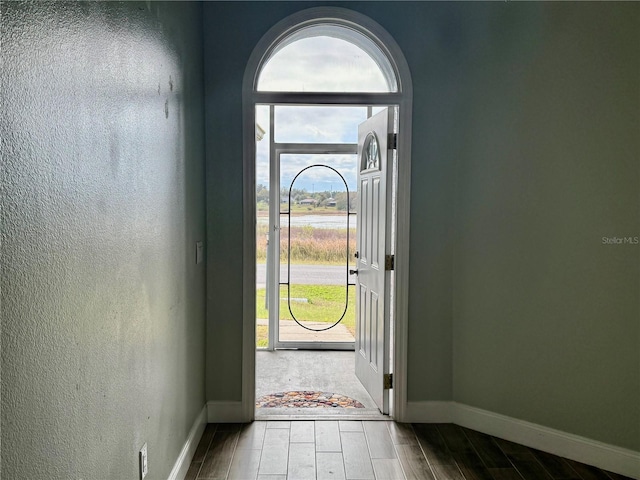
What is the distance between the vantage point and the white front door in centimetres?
318

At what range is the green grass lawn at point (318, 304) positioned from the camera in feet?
15.5

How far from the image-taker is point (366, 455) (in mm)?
2680

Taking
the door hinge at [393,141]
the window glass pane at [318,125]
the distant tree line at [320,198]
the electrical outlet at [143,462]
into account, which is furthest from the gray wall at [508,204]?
the distant tree line at [320,198]

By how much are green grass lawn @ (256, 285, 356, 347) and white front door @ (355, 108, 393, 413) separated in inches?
34.2

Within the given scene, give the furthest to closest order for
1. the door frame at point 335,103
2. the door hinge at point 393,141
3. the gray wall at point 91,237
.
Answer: the door hinge at point 393,141 → the door frame at point 335,103 → the gray wall at point 91,237

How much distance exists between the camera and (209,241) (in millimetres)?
3023

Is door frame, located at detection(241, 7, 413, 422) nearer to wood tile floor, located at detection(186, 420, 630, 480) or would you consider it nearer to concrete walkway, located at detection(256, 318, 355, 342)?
wood tile floor, located at detection(186, 420, 630, 480)

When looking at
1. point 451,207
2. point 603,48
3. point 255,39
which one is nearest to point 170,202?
point 255,39

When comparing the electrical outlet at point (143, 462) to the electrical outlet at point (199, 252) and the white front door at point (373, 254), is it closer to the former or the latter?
the electrical outlet at point (199, 252)

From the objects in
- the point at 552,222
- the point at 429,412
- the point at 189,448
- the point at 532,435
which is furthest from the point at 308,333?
the point at 552,222

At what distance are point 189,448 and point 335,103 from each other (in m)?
2.17

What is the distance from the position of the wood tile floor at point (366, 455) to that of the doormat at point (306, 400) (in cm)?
31

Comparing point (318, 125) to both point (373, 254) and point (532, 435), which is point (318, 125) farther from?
point (532, 435)

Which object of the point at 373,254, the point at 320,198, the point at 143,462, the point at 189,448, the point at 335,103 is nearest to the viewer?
the point at 143,462
